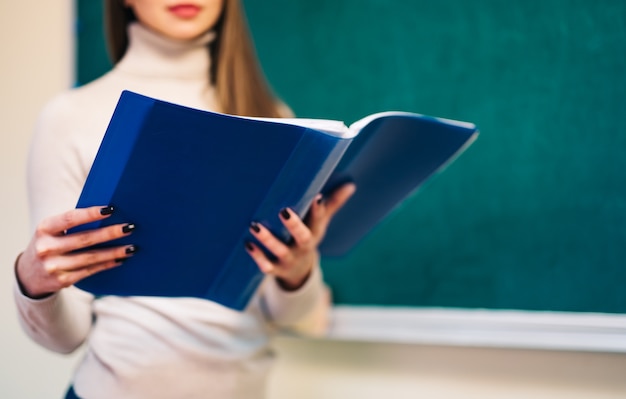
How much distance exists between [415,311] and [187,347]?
0.48 metres

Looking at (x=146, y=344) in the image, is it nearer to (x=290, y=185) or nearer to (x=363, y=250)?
(x=290, y=185)

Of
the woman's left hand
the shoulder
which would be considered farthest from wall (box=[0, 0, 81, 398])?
the woman's left hand

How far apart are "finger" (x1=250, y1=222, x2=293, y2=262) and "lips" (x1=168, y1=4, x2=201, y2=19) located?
338 mm

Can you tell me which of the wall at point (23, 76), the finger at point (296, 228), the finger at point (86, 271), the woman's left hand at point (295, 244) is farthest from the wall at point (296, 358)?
the finger at point (86, 271)

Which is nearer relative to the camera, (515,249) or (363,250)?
(515,249)

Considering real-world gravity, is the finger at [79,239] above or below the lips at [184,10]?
below

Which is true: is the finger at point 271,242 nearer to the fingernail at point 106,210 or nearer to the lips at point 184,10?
the fingernail at point 106,210

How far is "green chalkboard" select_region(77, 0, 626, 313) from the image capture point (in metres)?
1.03

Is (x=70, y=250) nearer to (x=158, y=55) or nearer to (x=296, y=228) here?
(x=296, y=228)

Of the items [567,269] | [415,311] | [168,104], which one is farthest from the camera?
[415,311]

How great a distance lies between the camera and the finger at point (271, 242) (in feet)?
2.27

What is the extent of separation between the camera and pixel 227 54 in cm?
92

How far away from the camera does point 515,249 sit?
107cm

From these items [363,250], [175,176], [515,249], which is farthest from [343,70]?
[175,176]
